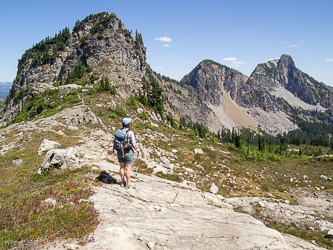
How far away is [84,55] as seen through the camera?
94875 millimetres

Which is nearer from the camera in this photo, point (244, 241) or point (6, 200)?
point (244, 241)

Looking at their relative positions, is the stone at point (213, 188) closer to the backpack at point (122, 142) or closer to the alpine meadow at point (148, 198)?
the alpine meadow at point (148, 198)

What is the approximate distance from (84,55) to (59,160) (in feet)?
337

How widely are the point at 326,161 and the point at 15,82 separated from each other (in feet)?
556

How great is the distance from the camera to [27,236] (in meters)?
4.76

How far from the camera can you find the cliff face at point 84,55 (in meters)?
88.6

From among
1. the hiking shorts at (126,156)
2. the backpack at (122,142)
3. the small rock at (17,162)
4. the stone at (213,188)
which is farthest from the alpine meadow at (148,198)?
the backpack at (122,142)

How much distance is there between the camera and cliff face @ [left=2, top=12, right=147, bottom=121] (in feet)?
291

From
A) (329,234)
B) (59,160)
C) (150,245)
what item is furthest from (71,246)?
(329,234)

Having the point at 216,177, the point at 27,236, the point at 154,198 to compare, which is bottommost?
the point at 216,177

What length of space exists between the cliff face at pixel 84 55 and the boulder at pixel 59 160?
6854cm

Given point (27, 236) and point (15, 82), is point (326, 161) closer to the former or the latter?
point (27, 236)

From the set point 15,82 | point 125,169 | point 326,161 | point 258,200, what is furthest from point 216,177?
point 15,82

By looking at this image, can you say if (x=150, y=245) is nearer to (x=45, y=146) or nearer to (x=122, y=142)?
(x=122, y=142)
